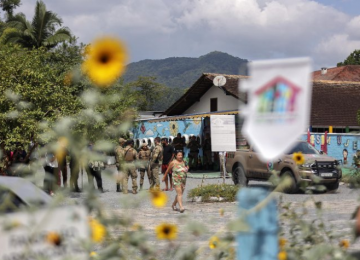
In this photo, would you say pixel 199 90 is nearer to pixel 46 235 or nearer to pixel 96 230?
pixel 96 230

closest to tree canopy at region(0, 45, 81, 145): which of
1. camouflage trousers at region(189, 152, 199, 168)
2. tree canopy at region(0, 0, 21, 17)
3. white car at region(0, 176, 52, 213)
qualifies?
white car at region(0, 176, 52, 213)

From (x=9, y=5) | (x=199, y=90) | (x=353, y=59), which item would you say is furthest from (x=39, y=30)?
(x=353, y=59)

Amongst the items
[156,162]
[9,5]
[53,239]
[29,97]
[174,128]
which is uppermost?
[9,5]

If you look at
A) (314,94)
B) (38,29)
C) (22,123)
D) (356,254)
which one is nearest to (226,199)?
(22,123)

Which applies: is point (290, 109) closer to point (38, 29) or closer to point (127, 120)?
point (127, 120)

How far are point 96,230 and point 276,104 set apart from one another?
3.53ft

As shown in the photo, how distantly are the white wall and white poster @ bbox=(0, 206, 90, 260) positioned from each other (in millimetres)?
31316

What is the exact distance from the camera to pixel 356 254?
10.6 feet

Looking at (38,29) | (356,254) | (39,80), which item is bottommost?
(356,254)

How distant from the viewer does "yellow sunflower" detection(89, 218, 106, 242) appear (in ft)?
9.36

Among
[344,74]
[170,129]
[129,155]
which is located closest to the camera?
[129,155]

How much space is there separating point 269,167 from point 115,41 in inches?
648

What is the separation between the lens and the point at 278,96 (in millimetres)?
2273

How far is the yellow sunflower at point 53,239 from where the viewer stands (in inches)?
106
